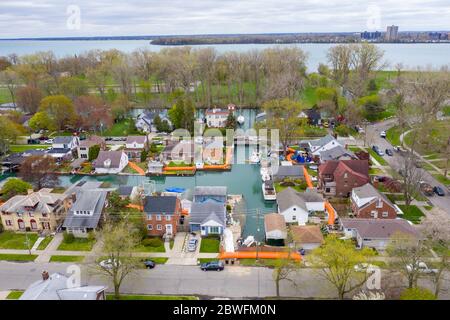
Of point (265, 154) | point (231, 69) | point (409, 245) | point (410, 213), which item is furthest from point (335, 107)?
point (409, 245)

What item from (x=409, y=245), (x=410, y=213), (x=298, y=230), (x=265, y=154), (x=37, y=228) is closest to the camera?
(x=409, y=245)

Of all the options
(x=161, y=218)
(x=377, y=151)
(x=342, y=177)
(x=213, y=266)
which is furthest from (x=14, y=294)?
(x=377, y=151)

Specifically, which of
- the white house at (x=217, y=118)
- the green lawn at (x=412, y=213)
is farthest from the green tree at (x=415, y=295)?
the white house at (x=217, y=118)

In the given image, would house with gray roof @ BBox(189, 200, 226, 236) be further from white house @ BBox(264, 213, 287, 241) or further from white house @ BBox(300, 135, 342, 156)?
white house @ BBox(300, 135, 342, 156)

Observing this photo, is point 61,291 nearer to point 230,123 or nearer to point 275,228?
point 275,228

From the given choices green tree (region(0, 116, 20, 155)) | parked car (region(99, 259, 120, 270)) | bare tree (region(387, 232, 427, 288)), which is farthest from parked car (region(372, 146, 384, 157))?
green tree (region(0, 116, 20, 155))
